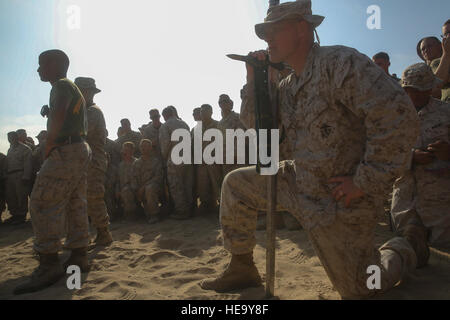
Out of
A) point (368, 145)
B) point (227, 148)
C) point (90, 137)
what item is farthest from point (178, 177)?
point (368, 145)

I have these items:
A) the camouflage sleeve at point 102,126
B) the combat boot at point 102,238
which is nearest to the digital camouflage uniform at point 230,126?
the camouflage sleeve at point 102,126

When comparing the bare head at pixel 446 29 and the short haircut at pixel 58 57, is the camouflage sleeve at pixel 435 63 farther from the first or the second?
the short haircut at pixel 58 57

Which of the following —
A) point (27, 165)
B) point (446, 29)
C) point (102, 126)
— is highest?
point (446, 29)

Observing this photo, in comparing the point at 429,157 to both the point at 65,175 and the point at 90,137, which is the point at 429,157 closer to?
the point at 65,175

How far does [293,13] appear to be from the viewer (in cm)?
201

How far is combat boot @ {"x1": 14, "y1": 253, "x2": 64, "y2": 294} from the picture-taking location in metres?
2.74

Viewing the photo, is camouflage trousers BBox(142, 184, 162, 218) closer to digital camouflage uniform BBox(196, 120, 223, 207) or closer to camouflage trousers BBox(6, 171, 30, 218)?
digital camouflage uniform BBox(196, 120, 223, 207)

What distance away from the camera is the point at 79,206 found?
10.7 feet

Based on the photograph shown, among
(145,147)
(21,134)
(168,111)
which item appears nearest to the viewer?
(145,147)

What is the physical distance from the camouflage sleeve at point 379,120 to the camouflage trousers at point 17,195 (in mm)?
7261

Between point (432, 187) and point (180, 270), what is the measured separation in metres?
2.56

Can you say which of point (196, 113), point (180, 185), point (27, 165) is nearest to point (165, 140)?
point (180, 185)

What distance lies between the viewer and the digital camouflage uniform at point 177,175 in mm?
6199

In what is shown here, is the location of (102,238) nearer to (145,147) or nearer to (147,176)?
(147,176)
